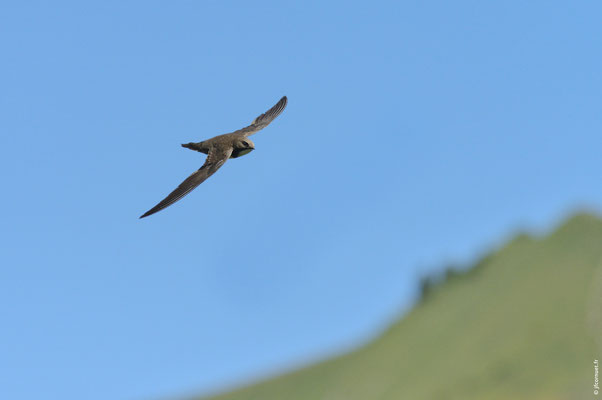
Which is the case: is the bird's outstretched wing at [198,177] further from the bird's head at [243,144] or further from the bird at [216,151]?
the bird's head at [243,144]

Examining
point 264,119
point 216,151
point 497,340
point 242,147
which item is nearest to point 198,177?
point 216,151

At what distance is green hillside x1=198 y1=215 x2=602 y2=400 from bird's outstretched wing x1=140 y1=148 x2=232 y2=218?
75.2 metres

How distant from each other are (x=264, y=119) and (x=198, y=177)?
288 inches

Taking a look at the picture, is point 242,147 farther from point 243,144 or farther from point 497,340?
point 497,340

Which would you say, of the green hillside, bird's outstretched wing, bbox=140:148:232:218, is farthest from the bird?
the green hillside

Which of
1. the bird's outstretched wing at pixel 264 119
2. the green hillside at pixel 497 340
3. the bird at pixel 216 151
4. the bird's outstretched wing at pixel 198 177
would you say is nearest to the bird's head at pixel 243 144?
the bird at pixel 216 151

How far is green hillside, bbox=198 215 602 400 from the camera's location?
10138 centimetres

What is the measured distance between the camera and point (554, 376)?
99438 mm

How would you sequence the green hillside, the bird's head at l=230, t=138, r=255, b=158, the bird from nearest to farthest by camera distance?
the bird → the bird's head at l=230, t=138, r=255, b=158 → the green hillside

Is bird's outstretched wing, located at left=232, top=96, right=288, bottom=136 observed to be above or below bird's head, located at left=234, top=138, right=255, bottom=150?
above

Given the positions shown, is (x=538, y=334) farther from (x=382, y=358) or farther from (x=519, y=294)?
(x=382, y=358)

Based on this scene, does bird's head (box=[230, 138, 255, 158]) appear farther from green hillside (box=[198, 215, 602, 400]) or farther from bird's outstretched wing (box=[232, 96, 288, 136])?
green hillside (box=[198, 215, 602, 400])

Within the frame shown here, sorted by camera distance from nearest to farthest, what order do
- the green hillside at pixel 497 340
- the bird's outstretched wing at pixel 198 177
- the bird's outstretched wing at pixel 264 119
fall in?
the bird's outstretched wing at pixel 198 177, the bird's outstretched wing at pixel 264 119, the green hillside at pixel 497 340

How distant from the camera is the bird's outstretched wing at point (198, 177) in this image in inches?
908
